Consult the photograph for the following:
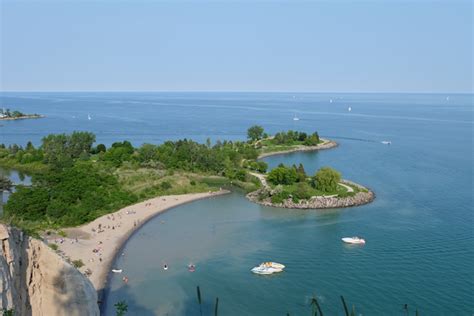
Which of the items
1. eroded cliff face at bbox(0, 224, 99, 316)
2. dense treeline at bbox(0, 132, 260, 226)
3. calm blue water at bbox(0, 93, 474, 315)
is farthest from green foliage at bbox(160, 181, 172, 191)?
eroded cliff face at bbox(0, 224, 99, 316)

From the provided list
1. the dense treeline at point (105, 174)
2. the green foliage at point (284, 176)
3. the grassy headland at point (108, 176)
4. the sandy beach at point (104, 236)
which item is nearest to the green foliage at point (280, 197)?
the grassy headland at point (108, 176)

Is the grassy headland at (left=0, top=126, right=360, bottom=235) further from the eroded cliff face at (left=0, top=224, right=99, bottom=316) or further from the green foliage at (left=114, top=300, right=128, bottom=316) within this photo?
the eroded cliff face at (left=0, top=224, right=99, bottom=316)

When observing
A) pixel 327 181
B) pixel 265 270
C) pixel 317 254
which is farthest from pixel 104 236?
pixel 327 181

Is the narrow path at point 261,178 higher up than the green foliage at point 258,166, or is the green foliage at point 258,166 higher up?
the green foliage at point 258,166

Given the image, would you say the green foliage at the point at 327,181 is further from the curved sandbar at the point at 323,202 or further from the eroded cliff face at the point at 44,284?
the eroded cliff face at the point at 44,284

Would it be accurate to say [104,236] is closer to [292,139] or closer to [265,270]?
[265,270]

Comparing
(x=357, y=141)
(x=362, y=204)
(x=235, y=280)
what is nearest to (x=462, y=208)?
(x=362, y=204)

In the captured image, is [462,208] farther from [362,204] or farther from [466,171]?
[466,171]
